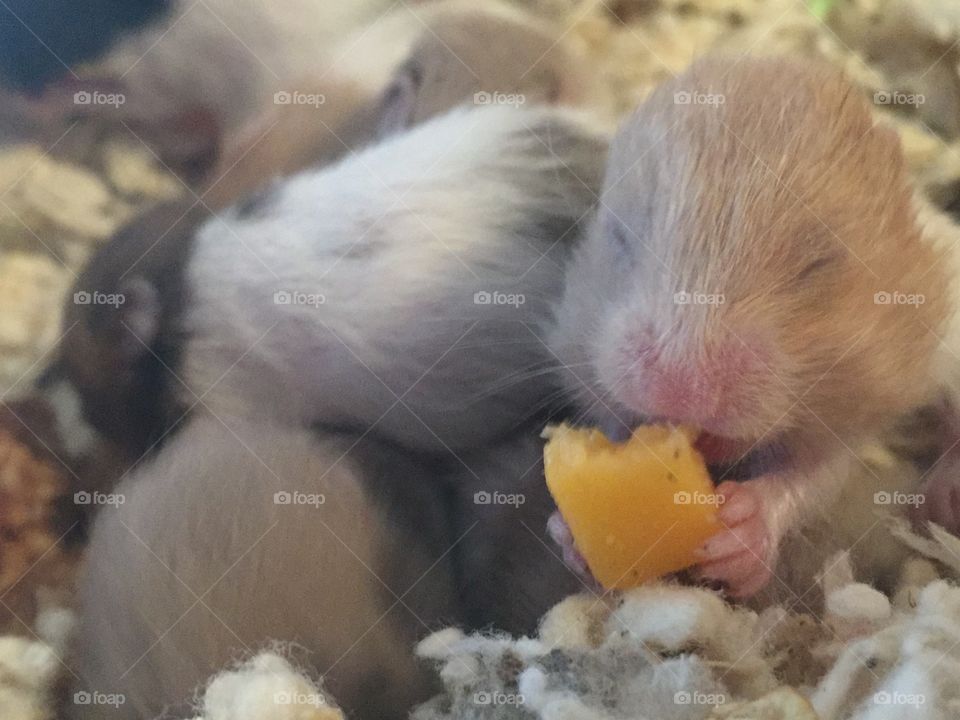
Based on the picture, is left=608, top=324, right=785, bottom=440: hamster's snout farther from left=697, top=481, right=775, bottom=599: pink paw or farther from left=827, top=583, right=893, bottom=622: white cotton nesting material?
left=827, top=583, right=893, bottom=622: white cotton nesting material

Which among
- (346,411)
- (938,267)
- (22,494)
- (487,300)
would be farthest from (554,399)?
(22,494)

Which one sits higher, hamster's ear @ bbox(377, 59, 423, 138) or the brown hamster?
hamster's ear @ bbox(377, 59, 423, 138)

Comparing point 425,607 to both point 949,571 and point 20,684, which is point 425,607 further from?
point 949,571

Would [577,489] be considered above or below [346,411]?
below

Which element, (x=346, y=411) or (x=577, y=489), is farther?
(x=346, y=411)

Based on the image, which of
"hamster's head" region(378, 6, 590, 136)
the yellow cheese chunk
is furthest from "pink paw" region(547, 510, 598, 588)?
"hamster's head" region(378, 6, 590, 136)
